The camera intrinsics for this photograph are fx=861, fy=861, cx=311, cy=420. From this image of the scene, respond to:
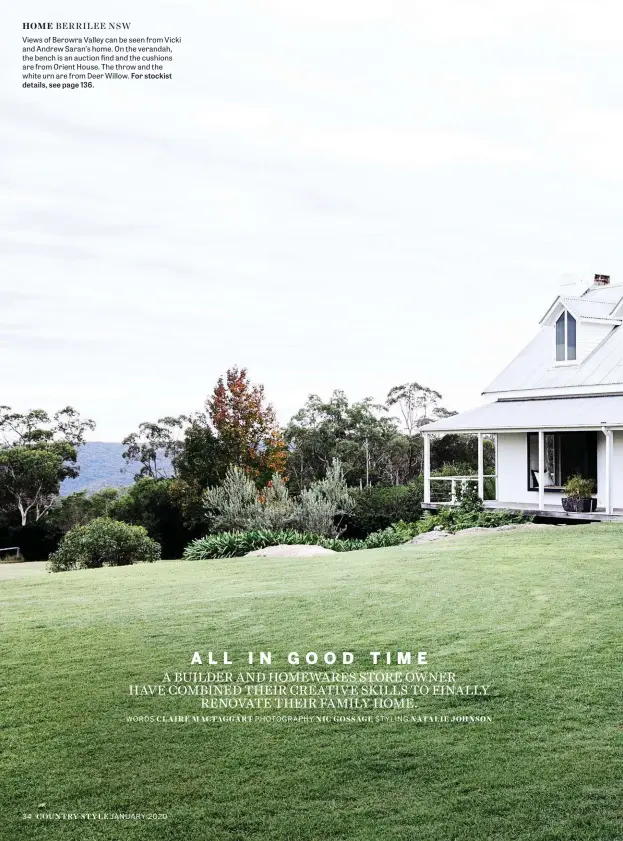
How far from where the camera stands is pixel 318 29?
10125mm

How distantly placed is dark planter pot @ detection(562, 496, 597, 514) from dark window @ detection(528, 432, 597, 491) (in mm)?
1288

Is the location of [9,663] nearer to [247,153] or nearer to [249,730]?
[249,730]

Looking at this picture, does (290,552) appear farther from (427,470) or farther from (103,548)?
(427,470)

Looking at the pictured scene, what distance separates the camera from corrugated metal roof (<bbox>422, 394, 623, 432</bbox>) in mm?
18203

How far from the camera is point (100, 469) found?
3938 cm

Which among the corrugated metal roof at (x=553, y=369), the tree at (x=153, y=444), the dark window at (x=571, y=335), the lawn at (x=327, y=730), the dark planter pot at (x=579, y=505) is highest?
the dark window at (x=571, y=335)

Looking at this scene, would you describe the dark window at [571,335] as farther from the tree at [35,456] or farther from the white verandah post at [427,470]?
the tree at [35,456]

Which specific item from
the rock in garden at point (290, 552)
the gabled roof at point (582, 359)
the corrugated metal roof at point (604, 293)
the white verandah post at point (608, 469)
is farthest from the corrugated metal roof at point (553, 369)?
the rock in garden at point (290, 552)

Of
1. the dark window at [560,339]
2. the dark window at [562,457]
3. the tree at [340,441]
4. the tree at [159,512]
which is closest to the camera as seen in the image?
the dark window at [562,457]

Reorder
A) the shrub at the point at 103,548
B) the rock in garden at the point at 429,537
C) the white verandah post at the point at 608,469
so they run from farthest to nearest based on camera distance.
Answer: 1. the shrub at the point at 103,548
2. the white verandah post at the point at 608,469
3. the rock in garden at the point at 429,537

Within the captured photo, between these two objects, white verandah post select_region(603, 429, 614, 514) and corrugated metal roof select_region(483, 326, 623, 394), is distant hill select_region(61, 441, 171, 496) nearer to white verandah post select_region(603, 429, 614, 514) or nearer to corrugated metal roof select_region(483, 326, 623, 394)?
corrugated metal roof select_region(483, 326, 623, 394)

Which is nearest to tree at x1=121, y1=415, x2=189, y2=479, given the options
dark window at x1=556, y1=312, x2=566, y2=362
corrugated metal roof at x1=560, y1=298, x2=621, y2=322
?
dark window at x1=556, y1=312, x2=566, y2=362

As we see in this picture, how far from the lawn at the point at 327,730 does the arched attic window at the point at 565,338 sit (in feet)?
41.2

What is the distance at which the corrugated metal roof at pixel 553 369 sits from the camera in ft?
66.6
